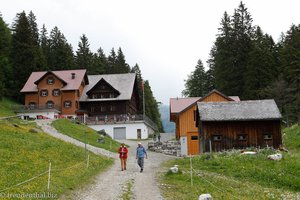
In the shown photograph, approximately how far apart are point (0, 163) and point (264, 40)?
6014cm

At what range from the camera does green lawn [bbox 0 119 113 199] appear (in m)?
15.4

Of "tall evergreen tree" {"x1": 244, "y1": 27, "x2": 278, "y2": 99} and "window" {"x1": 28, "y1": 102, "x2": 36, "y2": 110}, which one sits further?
"window" {"x1": 28, "y1": 102, "x2": 36, "y2": 110}

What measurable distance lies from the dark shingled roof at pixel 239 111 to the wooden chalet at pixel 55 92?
37312 millimetres

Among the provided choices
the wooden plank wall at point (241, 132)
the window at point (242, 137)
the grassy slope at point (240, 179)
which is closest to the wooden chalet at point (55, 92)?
the wooden plank wall at point (241, 132)

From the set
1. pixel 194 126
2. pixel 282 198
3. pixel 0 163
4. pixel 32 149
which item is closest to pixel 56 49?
pixel 194 126

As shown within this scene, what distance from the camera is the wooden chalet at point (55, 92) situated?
68.9 m

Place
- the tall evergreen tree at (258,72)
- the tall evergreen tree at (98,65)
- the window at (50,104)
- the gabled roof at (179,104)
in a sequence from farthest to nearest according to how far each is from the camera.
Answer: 1. the tall evergreen tree at (98,65)
2. the window at (50,104)
3. the tall evergreen tree at (258,72)
4. the gabled roof at (179,104)

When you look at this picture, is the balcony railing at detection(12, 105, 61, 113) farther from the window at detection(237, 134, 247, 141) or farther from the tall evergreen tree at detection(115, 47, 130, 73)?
the window at detection(237, 134, 247, 141)

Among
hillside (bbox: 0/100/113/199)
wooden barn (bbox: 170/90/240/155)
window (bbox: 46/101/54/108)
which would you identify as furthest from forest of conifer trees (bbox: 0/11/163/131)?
hillside (bbox: 0/100/113/199)

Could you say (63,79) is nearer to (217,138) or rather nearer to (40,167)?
(217,138)

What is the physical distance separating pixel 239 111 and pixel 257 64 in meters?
31.5

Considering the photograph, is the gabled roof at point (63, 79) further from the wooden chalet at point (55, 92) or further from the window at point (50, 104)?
the window at point (50, 104)

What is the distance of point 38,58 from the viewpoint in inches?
3167

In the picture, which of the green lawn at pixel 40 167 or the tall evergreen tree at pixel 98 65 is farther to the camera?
the tall evergreen tree at pixel 98 65
